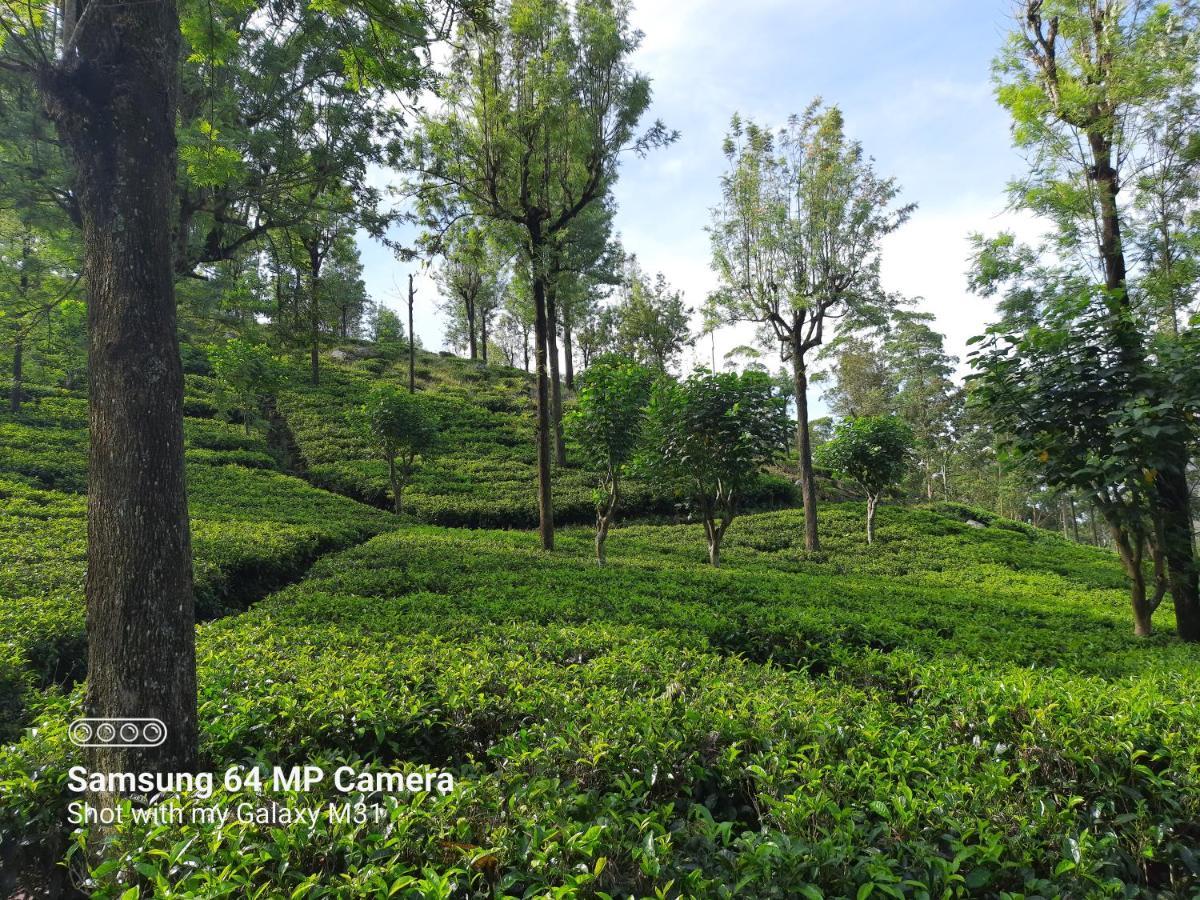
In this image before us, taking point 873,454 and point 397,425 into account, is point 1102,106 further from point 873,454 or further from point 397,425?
point 397,425

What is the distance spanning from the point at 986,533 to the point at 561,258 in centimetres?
1332

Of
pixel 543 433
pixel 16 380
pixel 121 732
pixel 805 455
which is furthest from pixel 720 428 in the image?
pixel 16 380

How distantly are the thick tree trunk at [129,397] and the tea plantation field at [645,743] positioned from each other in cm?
42

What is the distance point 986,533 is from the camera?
15.5m

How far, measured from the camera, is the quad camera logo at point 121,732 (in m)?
2.34

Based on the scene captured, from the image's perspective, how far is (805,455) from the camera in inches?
555

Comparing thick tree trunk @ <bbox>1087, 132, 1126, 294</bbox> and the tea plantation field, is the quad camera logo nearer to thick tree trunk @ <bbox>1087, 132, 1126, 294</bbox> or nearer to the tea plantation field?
the tea plantation field

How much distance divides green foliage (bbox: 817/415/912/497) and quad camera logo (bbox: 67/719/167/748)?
14.5 meters

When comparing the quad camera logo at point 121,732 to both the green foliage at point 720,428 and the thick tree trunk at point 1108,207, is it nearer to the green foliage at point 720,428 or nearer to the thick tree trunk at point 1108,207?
the green foliage at point 720,428

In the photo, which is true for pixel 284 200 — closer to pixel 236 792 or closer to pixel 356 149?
pixel 356 149

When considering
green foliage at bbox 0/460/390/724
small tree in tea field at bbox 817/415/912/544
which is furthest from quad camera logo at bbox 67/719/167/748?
small tree in tea field at bbox 817/415/912/544

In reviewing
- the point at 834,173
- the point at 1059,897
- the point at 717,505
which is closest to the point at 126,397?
the point at 1059,897

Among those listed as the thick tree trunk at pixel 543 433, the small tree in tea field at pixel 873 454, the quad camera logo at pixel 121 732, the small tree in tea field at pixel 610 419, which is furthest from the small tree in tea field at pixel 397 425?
the quad camera logo at pixel 121 732

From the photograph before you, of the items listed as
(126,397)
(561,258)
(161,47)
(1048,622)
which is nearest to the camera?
(126,397)
